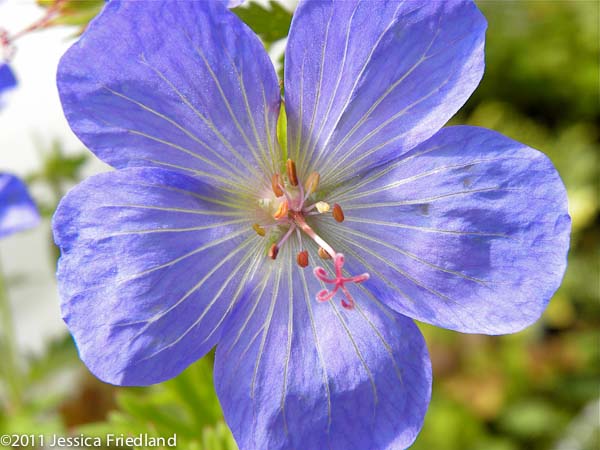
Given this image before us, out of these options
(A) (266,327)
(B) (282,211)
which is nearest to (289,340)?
(A) (266,327)

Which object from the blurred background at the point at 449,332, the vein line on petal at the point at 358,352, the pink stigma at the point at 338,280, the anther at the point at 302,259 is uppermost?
the anther at the point at 302,259

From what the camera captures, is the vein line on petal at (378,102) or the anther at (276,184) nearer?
the vein line on petal at (378,102)

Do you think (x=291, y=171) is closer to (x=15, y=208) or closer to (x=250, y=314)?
(x=250, y=314)

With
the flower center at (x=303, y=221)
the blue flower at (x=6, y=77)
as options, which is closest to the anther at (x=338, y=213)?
the flower center at (x=303, y=221)

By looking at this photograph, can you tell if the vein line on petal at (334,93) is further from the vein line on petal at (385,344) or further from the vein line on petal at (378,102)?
the vein line on petal at (385,344)

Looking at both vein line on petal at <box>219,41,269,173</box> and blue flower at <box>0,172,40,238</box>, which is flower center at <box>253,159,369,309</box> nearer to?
vein line on petal at <box>219,41,269,173</box>

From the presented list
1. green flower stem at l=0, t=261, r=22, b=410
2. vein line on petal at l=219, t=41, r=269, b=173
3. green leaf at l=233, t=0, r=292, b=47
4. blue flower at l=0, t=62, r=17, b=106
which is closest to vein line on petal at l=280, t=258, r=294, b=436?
vein line on petal at l=219, t=41, r=269, b=173

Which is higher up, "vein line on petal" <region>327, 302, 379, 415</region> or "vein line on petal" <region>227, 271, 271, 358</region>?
"vein line on petal" <region>227, 271, 271, 358</region>
